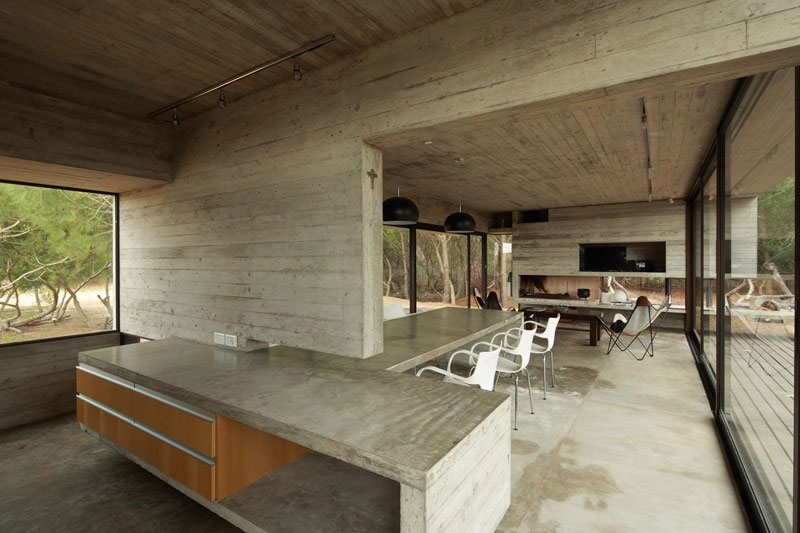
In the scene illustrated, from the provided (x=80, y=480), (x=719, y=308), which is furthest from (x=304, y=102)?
(x=719, y=308)

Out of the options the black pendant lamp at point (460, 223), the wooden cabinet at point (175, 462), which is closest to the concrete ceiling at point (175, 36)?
the wooden cabinet at point (175, 462)

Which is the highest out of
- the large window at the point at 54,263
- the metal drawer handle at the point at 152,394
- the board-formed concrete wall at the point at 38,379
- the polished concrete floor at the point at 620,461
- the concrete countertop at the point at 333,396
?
the large window at the point at 54,263

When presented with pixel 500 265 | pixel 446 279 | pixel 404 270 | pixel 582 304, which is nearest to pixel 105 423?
pixel 582 304

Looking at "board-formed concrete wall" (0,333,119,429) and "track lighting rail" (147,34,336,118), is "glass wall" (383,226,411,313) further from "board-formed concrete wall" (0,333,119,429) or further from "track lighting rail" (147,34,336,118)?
"track lighting rail" (147,34,336,118)

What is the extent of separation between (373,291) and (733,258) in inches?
113

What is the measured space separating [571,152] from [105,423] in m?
5.29

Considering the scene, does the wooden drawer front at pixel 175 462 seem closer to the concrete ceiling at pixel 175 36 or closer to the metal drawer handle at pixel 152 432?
the metal drawer handle at pixel 152 432

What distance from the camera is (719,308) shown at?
3629 millimetres

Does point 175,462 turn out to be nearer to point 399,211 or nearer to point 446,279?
point 399,211

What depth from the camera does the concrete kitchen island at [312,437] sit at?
5.25 ft

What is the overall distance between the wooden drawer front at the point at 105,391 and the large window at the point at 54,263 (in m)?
2.02

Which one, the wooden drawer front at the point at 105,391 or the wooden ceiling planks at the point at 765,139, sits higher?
the wooden ceiling planks at the point at 765,139

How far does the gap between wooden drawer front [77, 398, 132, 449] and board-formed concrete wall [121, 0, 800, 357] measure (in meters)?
1.02

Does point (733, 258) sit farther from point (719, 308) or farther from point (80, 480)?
point (80, 480)
